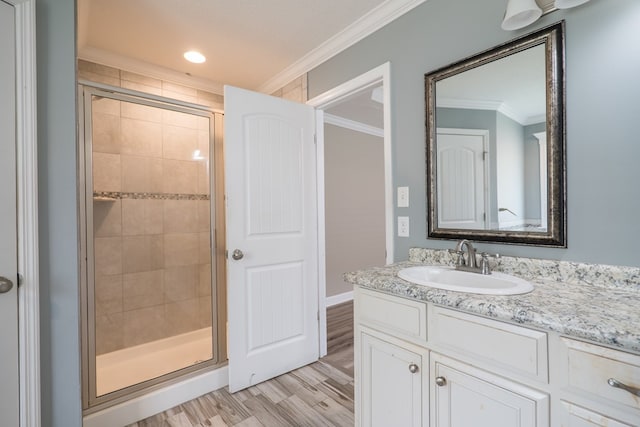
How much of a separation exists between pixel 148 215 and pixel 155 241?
0.23 meters

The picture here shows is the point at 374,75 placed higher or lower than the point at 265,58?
lower

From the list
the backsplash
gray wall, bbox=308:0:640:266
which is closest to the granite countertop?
the backsplash

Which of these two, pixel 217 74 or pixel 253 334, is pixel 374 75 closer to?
pixel 217 74

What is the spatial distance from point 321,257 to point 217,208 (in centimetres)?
88

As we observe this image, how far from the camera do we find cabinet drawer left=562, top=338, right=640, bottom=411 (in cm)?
66

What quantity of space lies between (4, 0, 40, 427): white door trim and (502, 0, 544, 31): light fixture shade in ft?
6.15

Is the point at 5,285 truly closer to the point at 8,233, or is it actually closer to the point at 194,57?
the point at 8,233

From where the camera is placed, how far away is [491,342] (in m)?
0.88

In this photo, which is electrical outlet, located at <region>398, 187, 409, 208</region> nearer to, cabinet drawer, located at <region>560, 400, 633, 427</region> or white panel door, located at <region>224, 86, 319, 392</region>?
white panel door, located at <region>224, 86, 319, 392</region>

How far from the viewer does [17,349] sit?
1.14m

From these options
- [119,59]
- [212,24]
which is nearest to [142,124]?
[119,59]

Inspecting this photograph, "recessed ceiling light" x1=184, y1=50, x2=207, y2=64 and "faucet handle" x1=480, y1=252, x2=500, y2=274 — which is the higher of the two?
"recessed ceiling light" x1=184, y1=50, x2=207, y2=64

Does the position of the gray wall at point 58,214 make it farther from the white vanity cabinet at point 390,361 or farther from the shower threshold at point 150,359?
the white vanity cabinet at point 390,361

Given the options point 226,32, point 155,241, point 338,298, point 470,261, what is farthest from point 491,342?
point 338,298
